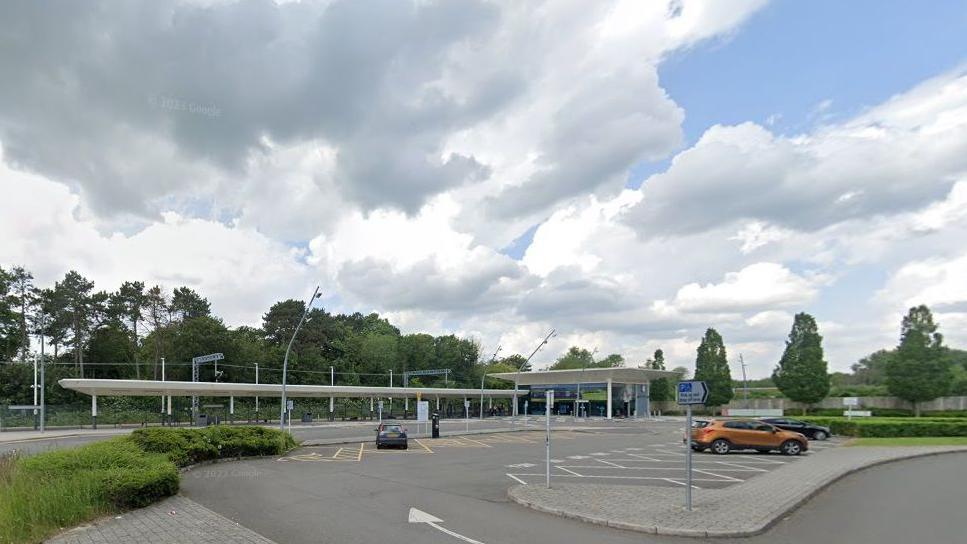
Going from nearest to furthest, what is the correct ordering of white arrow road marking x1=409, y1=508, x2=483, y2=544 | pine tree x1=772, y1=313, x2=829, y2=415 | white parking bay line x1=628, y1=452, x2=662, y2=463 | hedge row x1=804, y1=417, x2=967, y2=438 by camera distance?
white arrow road marking x1=409, y1=508, x2=483, y2=544, white parking bay line x1=628, y1=452, x2=662, y2=463, hedge row x1=804, y1=417, x2=967, y2=438, pine tree x1=772, y1=313, x2=829, y2=415

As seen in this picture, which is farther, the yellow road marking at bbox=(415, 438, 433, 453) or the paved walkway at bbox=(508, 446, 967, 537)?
the yellow road marking at bbox=(415, 438, 433, 453)

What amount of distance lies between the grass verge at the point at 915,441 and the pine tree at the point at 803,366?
36146 millimetres

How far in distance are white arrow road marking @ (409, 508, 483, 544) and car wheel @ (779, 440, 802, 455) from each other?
1996 cm

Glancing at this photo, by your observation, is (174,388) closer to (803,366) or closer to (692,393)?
(692,393)

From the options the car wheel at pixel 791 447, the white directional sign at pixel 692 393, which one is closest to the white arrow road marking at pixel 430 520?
the white directional sign at pixel 692 393

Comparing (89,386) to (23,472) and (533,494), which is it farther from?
(533,494)

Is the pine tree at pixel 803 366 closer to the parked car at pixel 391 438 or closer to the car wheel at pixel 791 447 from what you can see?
the car wheel at pixel 791 447

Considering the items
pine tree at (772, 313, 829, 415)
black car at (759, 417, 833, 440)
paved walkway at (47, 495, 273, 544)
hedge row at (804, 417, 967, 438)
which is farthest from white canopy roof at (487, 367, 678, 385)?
paved walkway at (47, 495, 273, 544)

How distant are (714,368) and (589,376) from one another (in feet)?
58.0

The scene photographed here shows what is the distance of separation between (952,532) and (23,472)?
16232 mm

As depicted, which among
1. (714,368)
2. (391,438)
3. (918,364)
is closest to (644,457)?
(391,438)

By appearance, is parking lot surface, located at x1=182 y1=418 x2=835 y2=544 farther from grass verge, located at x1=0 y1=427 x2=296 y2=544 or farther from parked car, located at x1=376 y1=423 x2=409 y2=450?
grass verge, located at x1=0 y1=427 x2=296 y2=544

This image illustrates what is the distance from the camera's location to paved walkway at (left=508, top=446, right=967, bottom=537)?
436 inches

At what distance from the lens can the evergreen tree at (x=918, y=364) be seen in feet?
205
